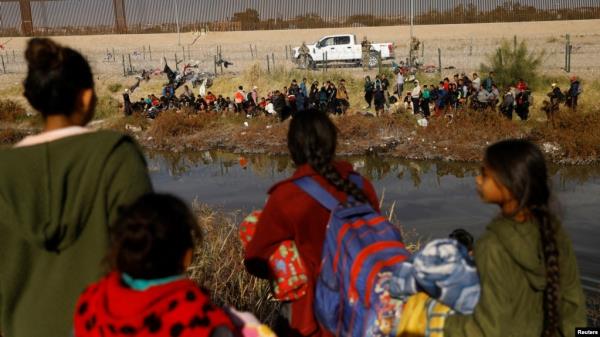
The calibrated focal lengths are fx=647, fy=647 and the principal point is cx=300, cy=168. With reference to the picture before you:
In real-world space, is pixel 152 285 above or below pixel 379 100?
above

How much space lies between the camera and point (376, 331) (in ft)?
7.28

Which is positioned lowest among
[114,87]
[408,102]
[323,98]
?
[408,102]

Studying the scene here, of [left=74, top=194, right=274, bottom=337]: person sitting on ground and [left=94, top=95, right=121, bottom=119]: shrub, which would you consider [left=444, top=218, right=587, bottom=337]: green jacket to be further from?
[left=94, top=95, right=121, bottom=119]: shrub

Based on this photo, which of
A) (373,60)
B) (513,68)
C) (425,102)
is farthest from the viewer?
(373,60)

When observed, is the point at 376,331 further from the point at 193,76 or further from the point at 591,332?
the point at 193,76

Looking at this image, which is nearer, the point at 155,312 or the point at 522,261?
the point at 155,312

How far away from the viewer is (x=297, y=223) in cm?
250

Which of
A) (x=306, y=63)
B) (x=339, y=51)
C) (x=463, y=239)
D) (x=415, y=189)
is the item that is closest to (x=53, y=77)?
(x=463, y=239)

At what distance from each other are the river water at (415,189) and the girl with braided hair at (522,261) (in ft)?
20.6

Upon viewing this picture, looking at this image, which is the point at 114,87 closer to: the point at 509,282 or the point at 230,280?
the point at 230,280

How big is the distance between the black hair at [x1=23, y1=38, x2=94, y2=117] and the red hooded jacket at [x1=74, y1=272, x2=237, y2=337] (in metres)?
0.56

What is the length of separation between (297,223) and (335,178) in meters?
0.23

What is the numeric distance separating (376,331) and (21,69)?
3896 cm

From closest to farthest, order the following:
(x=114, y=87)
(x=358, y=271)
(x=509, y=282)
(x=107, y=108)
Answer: (x=509, y=282) < (x=358, y=271) < (x=107, y=108) < (x=114, y=87)
